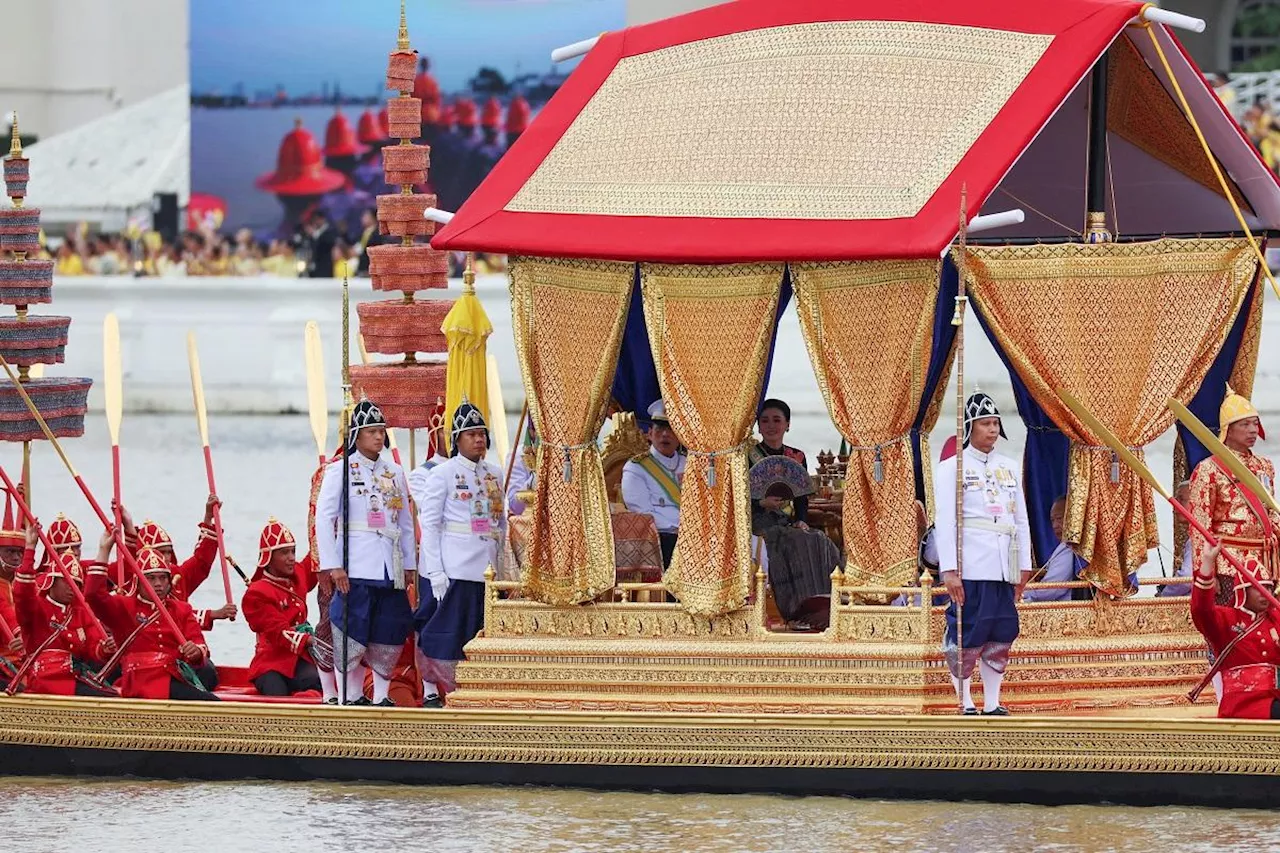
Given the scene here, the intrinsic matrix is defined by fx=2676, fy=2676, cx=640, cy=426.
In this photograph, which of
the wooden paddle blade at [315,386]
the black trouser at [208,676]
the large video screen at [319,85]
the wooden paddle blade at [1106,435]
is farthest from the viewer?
the large video screen at [319,85]

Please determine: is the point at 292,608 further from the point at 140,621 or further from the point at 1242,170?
the point at 1242,170

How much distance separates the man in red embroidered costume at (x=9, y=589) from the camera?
1321 centimetres

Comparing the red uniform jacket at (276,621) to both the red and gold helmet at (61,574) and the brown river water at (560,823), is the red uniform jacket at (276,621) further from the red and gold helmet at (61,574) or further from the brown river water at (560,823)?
the brown river water at (560,823)

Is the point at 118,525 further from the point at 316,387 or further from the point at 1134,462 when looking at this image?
the point at 1134,462

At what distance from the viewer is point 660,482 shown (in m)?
13.8

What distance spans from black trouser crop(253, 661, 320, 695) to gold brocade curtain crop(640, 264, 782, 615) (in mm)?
2415

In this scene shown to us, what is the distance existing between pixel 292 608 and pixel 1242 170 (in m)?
5.32

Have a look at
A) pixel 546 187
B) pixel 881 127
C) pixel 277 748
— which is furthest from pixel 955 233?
pixel 277 748

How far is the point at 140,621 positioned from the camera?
13.3 metres

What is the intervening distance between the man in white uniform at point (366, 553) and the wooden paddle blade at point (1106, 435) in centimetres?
327

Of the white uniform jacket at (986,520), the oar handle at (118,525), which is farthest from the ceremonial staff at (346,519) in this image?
the white uniform jacket at (986,520)

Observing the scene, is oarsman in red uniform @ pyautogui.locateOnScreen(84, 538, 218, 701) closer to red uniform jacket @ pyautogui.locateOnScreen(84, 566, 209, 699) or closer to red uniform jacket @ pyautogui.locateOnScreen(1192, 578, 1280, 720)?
red uniform jacket @ pyautogui.locateOnScreen(84, 566, 209, 699)

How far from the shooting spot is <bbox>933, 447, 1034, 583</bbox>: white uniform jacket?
1212cm

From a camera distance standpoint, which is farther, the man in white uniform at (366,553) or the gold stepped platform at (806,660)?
the man in white uniform at (366,553)
